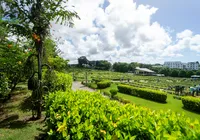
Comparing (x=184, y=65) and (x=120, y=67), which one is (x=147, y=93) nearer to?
(x=120, y=67)

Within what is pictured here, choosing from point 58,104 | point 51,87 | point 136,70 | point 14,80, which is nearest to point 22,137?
point 58,104

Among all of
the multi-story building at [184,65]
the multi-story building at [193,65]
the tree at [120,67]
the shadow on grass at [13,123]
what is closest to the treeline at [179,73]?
the tree at [120,67]

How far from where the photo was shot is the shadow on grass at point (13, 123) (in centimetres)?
850

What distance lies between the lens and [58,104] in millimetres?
4926

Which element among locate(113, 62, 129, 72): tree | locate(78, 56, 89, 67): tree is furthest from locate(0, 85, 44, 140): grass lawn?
locate(113, 62, 129, 72): tree

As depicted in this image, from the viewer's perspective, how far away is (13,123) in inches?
355

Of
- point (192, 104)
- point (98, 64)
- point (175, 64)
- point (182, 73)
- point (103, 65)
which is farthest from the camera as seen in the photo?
point (175, 64)

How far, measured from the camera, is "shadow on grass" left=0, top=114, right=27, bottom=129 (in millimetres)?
8500

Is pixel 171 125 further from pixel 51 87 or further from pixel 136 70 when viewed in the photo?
pixel 136 70

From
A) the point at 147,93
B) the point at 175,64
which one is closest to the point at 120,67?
the point at 147,93

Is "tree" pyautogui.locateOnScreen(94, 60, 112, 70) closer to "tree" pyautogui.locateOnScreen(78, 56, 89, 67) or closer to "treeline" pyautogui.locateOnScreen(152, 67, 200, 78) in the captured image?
"tree" pyautogui.locateOnScreen(78, 56, 89, 67)

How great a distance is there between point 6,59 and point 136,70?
94.2 m

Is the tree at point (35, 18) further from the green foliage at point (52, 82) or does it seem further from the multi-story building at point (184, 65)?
the multi-story building at point (184, 65)

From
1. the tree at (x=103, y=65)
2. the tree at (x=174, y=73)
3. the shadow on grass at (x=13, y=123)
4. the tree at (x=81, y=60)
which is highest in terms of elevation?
the tree at (x=81, y=60)
